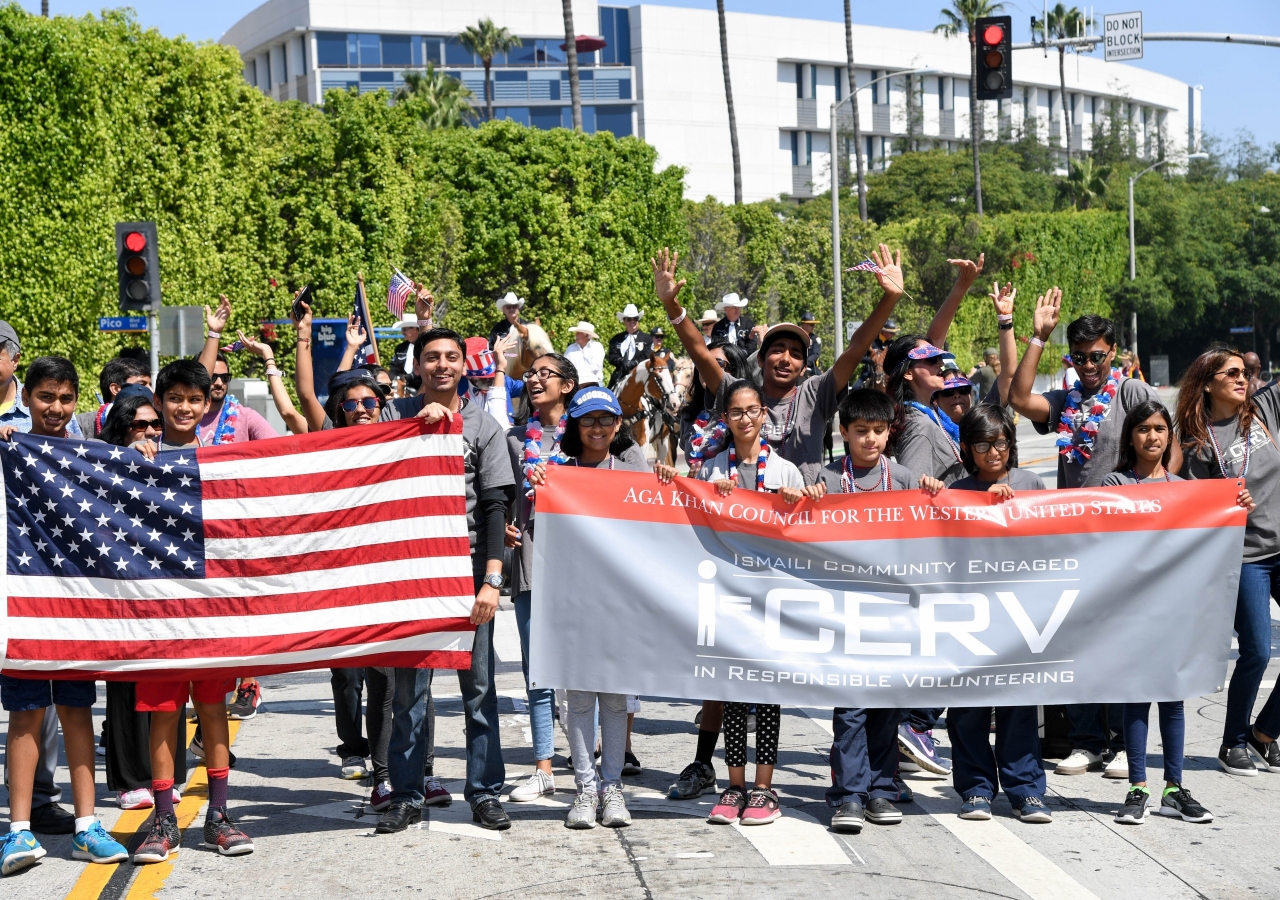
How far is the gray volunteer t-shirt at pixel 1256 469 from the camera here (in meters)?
6.95

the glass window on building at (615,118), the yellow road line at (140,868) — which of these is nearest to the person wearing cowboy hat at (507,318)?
the yellow road line at (140,868)

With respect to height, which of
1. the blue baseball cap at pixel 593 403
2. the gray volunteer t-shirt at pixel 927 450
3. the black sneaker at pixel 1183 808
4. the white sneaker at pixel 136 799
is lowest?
the black sneaker at pixel 1183 808

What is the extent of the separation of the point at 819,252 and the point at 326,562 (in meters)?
41.5

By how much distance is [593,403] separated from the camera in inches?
256

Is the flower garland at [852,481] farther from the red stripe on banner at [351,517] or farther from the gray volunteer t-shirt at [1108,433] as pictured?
the red stripe on banner at [351,517]

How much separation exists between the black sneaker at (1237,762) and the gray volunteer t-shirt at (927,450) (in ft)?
6.20

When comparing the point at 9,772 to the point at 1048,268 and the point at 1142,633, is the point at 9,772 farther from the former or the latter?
the point at 1048,268

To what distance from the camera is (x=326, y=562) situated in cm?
640

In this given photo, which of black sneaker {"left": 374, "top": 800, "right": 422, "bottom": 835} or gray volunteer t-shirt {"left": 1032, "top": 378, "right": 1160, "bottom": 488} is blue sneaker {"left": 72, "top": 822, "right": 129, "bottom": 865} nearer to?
black sneaker {"left": 374, "top": 800, "right": 422, "bottom": 835}

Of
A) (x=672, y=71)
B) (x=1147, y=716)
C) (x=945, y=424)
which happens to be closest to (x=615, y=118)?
(x=672, y=71)

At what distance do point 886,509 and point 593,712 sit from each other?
160 cm

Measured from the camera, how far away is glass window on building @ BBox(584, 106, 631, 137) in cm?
7606

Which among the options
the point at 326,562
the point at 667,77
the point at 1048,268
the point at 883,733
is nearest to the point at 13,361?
the point at 326,562

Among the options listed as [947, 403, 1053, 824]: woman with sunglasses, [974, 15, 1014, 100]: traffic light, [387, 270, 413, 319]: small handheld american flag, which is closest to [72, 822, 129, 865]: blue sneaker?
[947, 403, 1053, 824]: woman with sunglasses
